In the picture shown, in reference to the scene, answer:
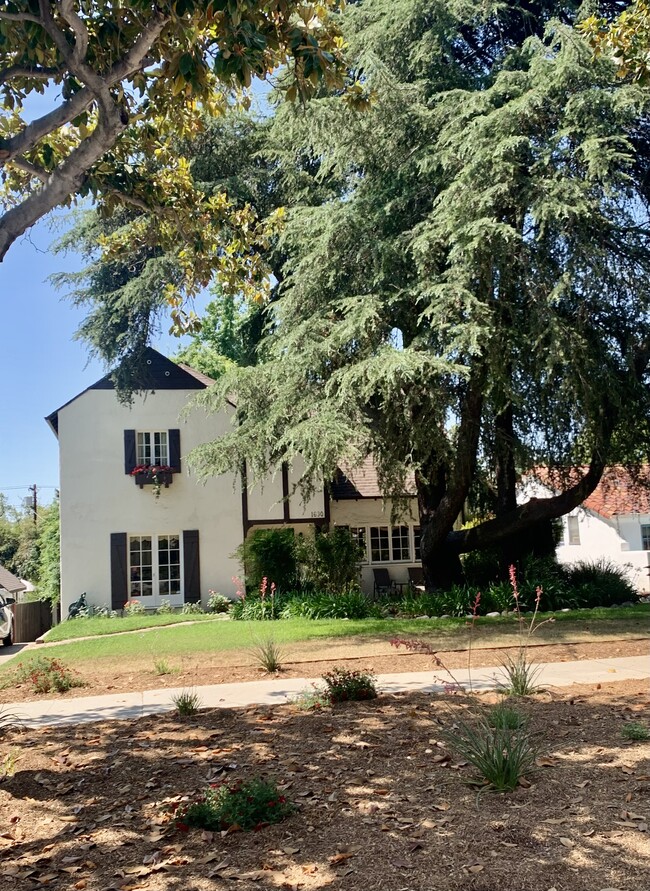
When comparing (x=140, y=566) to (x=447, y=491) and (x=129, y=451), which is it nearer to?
(x=129, y=451)

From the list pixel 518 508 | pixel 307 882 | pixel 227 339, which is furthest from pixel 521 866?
pixel 227 339

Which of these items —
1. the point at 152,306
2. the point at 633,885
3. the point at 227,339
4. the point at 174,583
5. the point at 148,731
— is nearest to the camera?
the point at 633,885

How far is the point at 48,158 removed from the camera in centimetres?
776

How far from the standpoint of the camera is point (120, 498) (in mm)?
20859

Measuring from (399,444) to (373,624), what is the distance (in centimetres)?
372

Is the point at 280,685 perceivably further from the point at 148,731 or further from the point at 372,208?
the point at 372,208

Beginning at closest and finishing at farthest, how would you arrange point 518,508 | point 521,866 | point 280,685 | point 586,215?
point 521,866, point 280,685, point 586,215, point 518,508

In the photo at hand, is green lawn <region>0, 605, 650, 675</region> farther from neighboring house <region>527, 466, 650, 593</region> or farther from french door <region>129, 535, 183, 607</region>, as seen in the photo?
neighboring house <region>527, 466, 650, 593</region>

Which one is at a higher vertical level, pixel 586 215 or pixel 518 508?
pixel 586 215

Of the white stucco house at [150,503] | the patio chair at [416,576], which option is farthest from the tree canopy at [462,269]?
the patio chair at [416,576]

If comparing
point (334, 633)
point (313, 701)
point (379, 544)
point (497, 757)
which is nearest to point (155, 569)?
point (379, 544)

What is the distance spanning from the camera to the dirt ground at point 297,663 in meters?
9.98

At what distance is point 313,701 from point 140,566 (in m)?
14.4

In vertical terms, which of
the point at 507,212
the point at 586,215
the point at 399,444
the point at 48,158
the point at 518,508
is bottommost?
the point at 518,508
